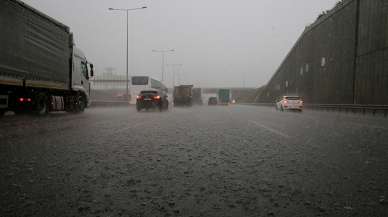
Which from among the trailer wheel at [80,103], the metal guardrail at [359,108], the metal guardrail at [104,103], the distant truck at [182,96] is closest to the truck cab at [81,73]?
the trailer wheel at [80,103]

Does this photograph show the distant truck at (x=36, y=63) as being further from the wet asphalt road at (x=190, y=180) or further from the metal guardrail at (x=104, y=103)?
the metal guardrail at (x=104, y=103)

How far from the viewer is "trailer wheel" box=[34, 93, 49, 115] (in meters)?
17.1

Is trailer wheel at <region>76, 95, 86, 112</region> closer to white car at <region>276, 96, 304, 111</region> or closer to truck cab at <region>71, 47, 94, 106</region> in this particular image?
truck cab at <region>71, 47, 94, 106</region>

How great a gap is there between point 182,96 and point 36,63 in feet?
120

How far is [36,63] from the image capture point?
52.4 feet

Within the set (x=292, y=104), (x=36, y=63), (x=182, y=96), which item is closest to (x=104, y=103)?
(x=182, y=96)

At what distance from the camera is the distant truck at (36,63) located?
45.4ft

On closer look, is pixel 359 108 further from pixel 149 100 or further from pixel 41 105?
pixel 41 105

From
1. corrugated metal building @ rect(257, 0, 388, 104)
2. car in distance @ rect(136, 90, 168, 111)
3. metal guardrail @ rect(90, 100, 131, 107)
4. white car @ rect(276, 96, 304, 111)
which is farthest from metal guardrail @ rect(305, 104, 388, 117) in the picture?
metal guardrail @ rect(90, 100, 131, 107)

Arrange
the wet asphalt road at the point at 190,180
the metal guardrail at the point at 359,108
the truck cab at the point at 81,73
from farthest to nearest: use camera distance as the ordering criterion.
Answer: the metal guardrail at the point at 359,108 < the truck cab at the point at 81,73 < the wet asphalt road at the point at 190,180

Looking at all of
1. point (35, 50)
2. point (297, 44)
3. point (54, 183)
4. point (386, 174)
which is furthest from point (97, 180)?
point (297, 44)

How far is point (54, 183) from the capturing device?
353 centimetres

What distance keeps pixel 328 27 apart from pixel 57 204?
45410 mm

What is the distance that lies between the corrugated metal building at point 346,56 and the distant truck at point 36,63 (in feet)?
74.9
